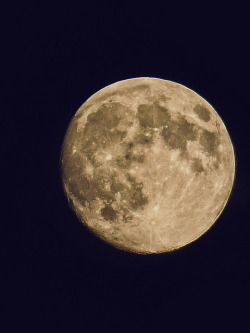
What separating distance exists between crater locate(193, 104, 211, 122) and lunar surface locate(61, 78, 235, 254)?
0.08 feet

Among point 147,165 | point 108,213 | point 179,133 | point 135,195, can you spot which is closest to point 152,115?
point 179,133

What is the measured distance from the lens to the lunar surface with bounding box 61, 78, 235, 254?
4.48 metres

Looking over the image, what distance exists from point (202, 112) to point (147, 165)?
1.56 meters

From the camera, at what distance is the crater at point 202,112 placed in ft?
16.1

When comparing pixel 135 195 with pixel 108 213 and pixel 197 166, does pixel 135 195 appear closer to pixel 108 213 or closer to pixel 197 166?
pixel 108 213

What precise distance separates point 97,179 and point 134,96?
1.64 m

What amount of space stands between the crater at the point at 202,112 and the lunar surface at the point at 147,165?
0.9 inches

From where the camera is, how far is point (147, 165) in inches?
174

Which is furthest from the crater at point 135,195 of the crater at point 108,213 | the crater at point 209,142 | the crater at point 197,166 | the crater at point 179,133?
the crater at point 209,142

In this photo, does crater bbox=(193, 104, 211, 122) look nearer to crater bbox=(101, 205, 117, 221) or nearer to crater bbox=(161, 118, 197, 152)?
crater bbox=(161, 118, 197, 152)

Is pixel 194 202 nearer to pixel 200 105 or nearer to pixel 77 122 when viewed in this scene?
pixel 200 105

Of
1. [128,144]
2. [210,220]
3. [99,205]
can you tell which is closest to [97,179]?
[99,205]

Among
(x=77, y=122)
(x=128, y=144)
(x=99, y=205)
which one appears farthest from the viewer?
(x=77, y=122)

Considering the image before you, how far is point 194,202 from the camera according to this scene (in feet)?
15.5
